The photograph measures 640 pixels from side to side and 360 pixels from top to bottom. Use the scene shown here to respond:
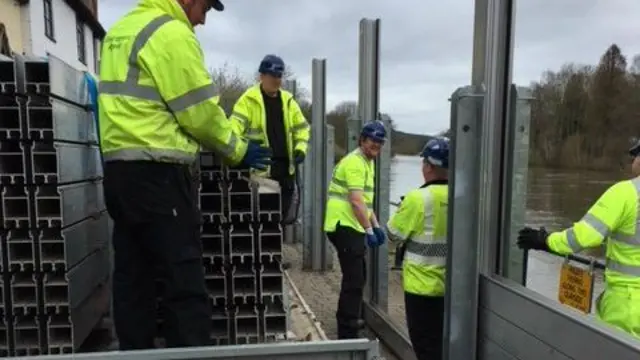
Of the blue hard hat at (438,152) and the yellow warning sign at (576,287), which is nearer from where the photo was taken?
the yellow warning sign at (576,287)

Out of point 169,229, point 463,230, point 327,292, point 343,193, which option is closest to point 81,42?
point 327,292

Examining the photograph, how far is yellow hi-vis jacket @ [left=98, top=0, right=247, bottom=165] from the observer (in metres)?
2.44

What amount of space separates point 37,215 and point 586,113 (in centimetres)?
276

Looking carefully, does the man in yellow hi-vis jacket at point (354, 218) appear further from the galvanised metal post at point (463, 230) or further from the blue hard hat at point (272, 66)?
the galvanised metal post at point (463, 230)

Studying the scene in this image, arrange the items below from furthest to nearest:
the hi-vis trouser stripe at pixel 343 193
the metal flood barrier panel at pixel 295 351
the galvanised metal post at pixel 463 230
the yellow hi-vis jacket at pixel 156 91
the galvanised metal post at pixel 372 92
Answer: the galvanised metal post at pixel 372 92
the hi-vis trouser stripe at pixel 343 193
the galvanised metal post at pixel 463 230
the yellow hi-vis jacket at pixel 156 91
the metal flood barrier panel at pixel 295 351

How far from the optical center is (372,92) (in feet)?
18.0

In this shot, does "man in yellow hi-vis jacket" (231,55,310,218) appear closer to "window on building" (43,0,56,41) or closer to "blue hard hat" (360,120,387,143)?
"blue hard hat" (360,120,387,143)

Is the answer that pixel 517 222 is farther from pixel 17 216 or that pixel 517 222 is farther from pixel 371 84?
pixel 371 84

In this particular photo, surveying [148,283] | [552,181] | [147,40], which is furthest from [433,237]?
[147,40]

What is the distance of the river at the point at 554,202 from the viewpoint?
2799mm

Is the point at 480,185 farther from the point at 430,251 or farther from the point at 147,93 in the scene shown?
the point at 147,93

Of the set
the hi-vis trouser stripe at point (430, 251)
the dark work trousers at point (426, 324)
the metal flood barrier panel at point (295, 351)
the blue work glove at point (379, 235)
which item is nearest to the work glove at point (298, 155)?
the blue work glove at point (379, 235)

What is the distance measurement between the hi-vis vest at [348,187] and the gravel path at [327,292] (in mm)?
1179

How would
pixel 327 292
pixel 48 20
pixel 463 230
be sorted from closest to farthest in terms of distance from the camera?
pixel 463 230
pixel 327 292
pixel 48 20
